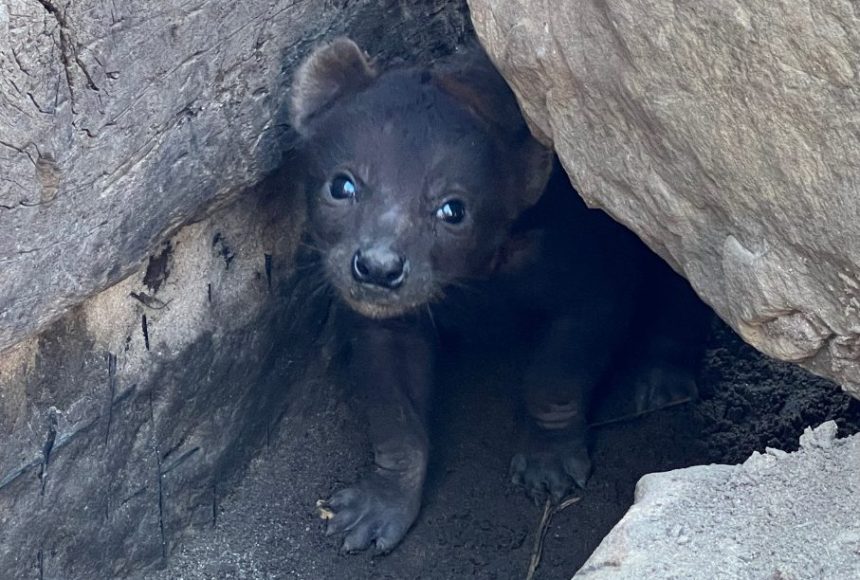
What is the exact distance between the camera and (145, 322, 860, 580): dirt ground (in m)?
4.26

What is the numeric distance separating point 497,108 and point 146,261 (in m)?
1.34

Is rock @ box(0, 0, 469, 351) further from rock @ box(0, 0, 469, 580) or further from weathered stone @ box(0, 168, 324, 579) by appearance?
weathered stone @ box(0, 168, 324, 579)

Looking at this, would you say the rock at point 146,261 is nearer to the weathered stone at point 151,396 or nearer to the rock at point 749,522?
the weathered stone at point 151,396

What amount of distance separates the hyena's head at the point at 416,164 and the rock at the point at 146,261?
0.16 meters

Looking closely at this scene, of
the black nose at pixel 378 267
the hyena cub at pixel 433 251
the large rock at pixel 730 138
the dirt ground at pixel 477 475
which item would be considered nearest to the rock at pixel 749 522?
the large rock at pixel 730 138

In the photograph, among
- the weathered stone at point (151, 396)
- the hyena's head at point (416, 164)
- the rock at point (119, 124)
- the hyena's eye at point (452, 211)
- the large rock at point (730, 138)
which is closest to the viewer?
the large rock at point (730, 138)

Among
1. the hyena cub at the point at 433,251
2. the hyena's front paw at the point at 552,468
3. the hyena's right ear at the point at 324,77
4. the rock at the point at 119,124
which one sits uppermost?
the rock at the point at 119,124

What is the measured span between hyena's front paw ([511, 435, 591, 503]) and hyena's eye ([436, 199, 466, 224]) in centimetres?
101

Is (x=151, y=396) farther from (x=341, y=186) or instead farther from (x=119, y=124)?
(x=119, y=124)

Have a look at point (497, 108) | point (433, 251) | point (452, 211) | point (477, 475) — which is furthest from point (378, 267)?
point (477, 475)

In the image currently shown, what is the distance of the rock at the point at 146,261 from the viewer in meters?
2.92

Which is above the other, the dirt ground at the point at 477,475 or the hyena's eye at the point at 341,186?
the hyena's eye at the point at 341,186

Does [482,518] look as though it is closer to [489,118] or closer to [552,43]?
[489,118]

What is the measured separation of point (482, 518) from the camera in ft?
14.8
